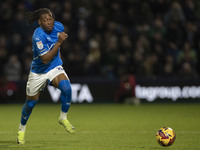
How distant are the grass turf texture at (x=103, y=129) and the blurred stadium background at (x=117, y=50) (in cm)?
180

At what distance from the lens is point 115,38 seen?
1886 centimetres

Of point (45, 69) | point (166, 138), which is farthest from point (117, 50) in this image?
point (166, 138)

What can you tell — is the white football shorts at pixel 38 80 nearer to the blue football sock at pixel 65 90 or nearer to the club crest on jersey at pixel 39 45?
the blue football sock at pixel 65 90

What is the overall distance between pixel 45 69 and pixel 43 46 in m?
0.41

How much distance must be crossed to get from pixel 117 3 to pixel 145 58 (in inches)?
110

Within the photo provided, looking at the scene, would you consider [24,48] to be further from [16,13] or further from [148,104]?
[148,104]

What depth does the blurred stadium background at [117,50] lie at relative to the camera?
18.0 metres

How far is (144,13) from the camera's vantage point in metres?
19.4

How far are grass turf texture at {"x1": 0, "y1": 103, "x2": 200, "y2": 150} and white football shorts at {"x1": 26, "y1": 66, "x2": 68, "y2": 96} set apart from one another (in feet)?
2.82

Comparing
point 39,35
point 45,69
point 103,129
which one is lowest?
point 103,129

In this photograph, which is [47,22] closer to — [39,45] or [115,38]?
[39,45]

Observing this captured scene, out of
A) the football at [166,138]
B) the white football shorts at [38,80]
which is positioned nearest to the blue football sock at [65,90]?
the white football shorts at [38,80]

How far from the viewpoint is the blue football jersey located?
813cm

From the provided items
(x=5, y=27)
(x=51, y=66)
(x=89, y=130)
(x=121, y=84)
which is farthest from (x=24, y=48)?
(x=51, y=66)
